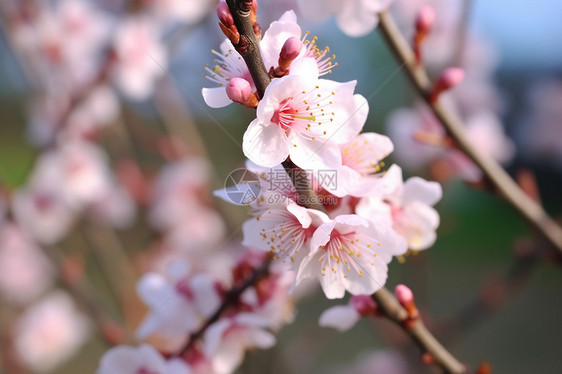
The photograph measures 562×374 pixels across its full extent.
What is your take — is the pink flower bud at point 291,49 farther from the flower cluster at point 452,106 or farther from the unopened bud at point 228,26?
the flower cluster at point 452,106

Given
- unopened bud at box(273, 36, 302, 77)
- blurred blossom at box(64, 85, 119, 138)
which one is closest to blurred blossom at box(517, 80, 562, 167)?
blurred blossom at box(64, 85, 119, 138)

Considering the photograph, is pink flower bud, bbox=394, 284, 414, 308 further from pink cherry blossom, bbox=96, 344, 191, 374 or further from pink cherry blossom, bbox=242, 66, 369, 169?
pink cherry blossom, bbox=96, 344, 191, 374

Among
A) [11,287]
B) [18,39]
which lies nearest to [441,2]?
[18,39]

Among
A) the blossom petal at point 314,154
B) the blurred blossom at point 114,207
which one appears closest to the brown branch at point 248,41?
the blossom petal at point 314,154

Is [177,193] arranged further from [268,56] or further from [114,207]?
[268,56]

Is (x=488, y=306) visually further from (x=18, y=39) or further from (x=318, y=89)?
(x=18, y=39)

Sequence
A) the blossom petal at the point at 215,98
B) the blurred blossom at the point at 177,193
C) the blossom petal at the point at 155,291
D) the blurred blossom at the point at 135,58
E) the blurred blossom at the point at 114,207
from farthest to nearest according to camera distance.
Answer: the blurred blossom at the point at 114,207 → the blurred blossom at the point at 177,193 → the blurred blossom at the point at 135,58 → the blossom petal at the point at 155,291 → the blossom petal at the point at 215,98
